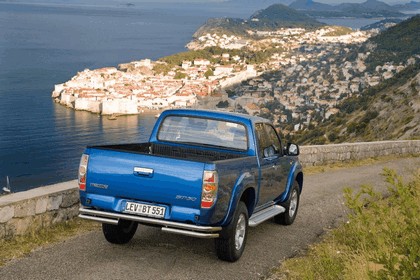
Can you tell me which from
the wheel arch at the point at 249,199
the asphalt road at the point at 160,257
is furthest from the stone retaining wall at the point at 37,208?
the wheel arch at the point at 249,199

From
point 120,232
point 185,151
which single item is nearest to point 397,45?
point 185,151

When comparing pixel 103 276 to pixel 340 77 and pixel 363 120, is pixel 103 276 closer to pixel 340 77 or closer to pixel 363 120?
pixel 363 120

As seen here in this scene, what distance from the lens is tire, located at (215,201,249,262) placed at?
20.6 ft

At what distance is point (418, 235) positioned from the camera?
4.24 metres

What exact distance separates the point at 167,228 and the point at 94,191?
932 mm

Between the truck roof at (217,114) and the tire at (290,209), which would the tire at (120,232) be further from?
the tire at (290,209)

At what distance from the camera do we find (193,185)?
579 centimetres

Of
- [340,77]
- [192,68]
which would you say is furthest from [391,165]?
[192,68]

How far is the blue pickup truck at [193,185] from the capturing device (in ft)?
19.2

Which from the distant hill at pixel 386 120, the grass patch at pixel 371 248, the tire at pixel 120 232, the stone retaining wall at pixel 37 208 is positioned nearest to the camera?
the grass patch at pixel 371 248

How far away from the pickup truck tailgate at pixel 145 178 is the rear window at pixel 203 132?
170 cm

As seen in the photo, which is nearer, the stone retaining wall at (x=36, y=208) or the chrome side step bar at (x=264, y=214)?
the stone retaining wall at (x=36, y=208)

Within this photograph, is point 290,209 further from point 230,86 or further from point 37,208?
point 230,86

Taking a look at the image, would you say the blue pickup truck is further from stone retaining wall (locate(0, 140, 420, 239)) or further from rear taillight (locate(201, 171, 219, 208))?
stone retaining wall (locate(0, 140, 420, 239))
